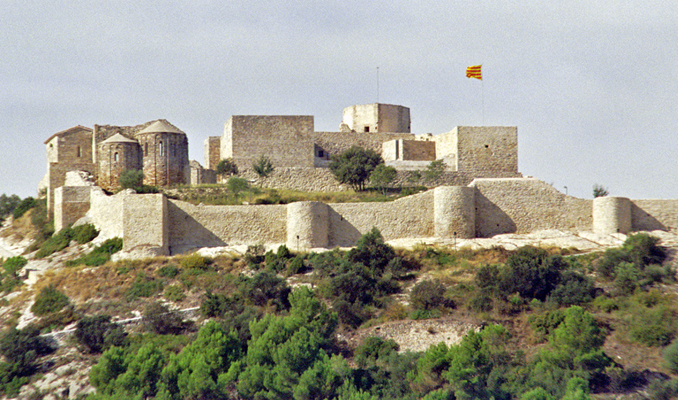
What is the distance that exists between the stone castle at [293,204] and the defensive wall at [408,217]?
4 cm

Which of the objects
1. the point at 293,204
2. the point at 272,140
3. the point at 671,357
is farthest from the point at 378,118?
the point at 671,357

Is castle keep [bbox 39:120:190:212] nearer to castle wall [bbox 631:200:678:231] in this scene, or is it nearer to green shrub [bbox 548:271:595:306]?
green shrub [bbox 548:271:595:306]

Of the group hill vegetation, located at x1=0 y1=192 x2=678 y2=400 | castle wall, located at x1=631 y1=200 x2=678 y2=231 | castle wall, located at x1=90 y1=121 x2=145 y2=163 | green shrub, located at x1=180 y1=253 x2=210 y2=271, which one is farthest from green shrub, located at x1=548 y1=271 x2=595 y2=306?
castle wall, located at x1=90 y1=121 x2=145 y2=163

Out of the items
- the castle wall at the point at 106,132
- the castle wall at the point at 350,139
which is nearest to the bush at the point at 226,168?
the castle wall at the point at 106,132

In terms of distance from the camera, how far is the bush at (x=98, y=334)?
2441cm

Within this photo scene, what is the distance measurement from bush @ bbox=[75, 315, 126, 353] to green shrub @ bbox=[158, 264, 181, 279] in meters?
2.96

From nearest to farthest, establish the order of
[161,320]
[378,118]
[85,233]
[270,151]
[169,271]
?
[161,320]
[169,271]
[85,233]
[270,151]
[378,118]

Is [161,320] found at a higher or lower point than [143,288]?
lower

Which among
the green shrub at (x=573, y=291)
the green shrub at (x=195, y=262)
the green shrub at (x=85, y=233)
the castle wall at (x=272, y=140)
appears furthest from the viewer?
the castle wall at (x=272, y=140)

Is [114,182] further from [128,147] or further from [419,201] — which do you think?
[419,201]

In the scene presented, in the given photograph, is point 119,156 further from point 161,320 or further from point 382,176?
point 161,320

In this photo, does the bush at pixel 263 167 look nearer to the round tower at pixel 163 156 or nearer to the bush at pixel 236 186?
the bush at pixel 236 186

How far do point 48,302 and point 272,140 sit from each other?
12.9 m

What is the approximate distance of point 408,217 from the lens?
2977 cm
